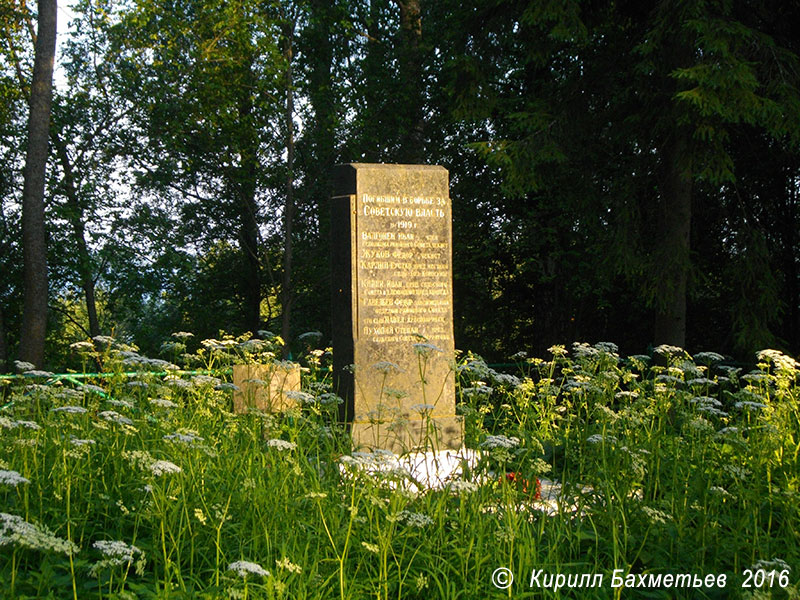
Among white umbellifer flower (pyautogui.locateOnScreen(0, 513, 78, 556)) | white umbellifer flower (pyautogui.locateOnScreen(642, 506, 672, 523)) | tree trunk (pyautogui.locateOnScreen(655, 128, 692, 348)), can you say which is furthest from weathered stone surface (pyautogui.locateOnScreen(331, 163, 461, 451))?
tree trunk (pyautogui.locateOnScreen(655, 128, 692, 348))

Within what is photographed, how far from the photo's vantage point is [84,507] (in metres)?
4.39

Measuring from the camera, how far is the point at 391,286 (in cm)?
792

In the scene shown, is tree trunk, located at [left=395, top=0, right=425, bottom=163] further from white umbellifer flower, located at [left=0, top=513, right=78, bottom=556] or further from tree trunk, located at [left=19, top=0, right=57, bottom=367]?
white umbellifer flower, located at [left=0, top=513, right=78, bottom=556]

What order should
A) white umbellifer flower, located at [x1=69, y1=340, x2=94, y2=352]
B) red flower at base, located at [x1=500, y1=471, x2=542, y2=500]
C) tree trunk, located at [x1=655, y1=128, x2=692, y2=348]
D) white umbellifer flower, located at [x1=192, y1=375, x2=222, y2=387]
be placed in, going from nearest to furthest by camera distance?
red flower at base, located at [x1=500, y1=471, x2=542, y2=500]
white umbellifer flower, located at [x1=192, y1=375, x2=222, y2=387]
white umbellifer flower, located at [x1=69, y1=340, x2=94, y2=352]
tree trunk, located at [x1=655, y1=128, x2=692, y2=348]

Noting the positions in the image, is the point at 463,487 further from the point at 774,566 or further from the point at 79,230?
the point at 79,230

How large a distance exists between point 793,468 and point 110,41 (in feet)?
60.2

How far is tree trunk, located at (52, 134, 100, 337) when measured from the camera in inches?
703

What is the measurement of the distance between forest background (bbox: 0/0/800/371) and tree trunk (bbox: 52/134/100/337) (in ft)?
0.21

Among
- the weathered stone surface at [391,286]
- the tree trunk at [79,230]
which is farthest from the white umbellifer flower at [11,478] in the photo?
the tree trunk at [79,230]

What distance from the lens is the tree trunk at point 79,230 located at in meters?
17.9

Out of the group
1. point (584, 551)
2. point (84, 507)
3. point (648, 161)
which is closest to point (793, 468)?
point (584, 551)

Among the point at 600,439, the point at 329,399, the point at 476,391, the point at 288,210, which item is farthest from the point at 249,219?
the point at 600,439

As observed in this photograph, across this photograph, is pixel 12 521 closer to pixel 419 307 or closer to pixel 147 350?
pixel 419 307

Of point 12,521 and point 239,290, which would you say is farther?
point 239,290
